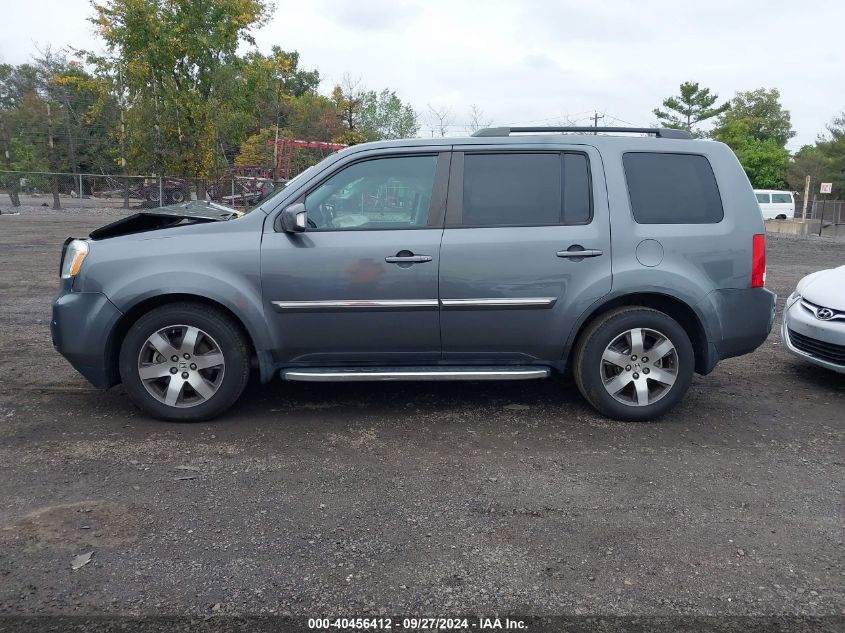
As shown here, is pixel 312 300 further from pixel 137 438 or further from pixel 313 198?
pixel 137 438

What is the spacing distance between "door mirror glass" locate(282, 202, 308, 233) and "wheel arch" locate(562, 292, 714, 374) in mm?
1918

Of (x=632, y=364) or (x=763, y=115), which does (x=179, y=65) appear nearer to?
(x=632, y=364)

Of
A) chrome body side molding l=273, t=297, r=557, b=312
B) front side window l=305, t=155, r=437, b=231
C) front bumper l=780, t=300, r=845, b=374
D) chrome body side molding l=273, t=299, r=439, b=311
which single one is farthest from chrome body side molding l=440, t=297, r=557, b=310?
front bumper l=780, t=300, r=845, b=374

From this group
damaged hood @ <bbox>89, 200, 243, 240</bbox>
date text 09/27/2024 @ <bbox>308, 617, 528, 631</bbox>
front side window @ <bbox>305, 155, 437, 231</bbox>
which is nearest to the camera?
date text 09/27/2024 @ <bbox>308, 617, 528, 631</bbox>

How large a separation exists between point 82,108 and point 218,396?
1991 inches

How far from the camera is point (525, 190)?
4734mm

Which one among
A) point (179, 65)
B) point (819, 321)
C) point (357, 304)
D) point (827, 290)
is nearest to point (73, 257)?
point (357, 304)

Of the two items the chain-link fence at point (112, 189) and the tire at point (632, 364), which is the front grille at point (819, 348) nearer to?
the tire at point (632, 364)

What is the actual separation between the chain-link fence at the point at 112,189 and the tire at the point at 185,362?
77.2 ft

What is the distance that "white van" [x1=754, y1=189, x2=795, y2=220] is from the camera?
3631cm

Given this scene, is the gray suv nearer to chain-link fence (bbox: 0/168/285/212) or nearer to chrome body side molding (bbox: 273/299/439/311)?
chrome body side molding (bbox: 273/299/439/311)

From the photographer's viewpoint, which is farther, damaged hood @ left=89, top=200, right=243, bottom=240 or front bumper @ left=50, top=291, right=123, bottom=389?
damaged hood @ left=89, top=200, right=243, bottom=240

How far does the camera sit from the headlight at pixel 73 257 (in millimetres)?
4594

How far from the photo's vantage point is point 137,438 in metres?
4.41
